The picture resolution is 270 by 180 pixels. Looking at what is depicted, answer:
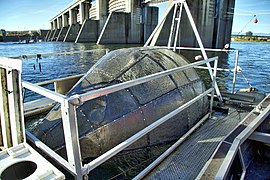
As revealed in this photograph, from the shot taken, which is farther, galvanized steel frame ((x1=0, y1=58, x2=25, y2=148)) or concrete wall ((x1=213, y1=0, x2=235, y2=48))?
concrete wall ((x1=213, y1=0, x2=235, y2=48))

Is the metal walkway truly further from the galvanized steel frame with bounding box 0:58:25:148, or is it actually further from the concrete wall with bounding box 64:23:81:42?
the concrete wall with bounding box 64:23:81:42

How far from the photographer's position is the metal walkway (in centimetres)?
262

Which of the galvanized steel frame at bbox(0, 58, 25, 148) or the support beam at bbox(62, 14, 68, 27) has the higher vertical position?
the support beam at bbox(62, 14, 68, 27)

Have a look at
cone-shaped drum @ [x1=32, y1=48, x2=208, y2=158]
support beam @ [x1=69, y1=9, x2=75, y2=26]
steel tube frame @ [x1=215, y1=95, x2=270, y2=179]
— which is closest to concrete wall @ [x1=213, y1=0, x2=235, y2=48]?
steel tube frame @ [x1=215, y1=95, x2=270, y2=179]

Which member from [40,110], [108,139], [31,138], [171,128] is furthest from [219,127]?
[40,110]

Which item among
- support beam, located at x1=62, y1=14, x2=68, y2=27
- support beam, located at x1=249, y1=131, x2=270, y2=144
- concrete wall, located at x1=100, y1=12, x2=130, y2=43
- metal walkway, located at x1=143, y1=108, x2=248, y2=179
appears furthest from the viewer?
support beam, located at x1=62, y1=14, x2=68, y2=27

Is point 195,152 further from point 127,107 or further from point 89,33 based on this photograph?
point 89,33

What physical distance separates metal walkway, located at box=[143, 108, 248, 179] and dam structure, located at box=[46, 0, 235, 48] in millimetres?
16389

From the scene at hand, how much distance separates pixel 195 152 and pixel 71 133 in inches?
86.7

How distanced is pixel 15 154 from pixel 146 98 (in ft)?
5.70

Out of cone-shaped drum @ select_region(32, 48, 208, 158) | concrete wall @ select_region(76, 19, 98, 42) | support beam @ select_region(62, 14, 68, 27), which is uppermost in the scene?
support beam @ select_region(62, 14, 68, 27)

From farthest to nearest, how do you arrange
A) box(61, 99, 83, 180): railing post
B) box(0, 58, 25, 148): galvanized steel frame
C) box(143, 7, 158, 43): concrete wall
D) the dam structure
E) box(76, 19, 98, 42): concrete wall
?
box(76, 19, 98, 42): concrete wall, box(143, 7, 158, 43): concrete wall, the dam structure, box(0, 58, 25, 148): galvanized steel frame, box(61, 99, 83, 180): railing post

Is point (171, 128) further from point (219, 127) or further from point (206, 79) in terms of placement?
point (206, 79)

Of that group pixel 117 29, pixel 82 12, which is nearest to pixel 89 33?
pixel 117 29
